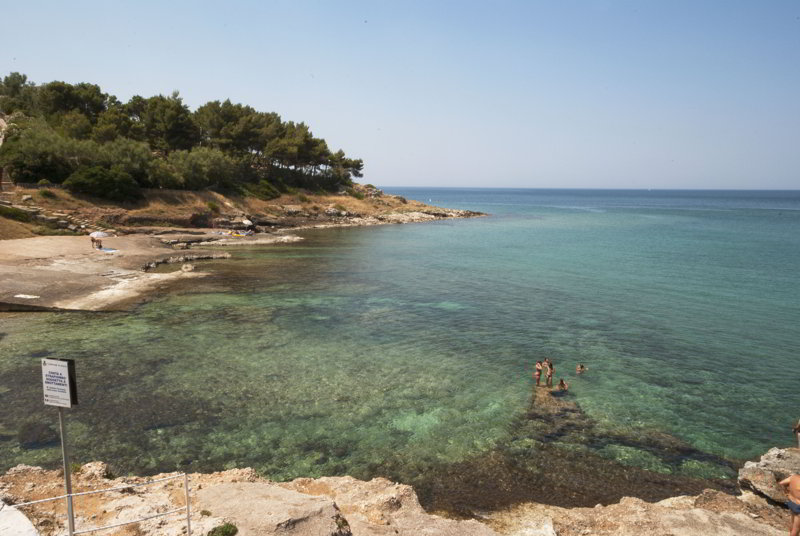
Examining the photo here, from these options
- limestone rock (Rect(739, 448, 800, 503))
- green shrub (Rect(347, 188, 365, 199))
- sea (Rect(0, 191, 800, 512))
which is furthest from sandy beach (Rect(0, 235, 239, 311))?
green shrub (Rect(347, 188, 365, 199))

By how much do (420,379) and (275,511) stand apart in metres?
11.7

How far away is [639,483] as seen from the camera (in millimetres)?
13281

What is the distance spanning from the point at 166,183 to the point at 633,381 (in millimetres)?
69413

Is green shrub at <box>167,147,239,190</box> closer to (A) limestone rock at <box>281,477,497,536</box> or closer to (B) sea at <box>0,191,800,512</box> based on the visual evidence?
(B) sea at <box>0,191,800,512</box>

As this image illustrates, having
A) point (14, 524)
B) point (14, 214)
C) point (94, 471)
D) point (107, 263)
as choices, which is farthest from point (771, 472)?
point (14, 214)

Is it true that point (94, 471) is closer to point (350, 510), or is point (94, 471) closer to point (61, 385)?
point (61, 385)

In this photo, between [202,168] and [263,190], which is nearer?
[202,168]

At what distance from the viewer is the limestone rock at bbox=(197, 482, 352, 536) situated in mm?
8383

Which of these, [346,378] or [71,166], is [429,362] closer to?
[346,378]

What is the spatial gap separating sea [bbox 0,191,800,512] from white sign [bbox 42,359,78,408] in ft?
21.5

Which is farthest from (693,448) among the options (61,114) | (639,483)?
(61,114)

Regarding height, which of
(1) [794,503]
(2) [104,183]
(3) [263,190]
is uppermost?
(2) [104,183]

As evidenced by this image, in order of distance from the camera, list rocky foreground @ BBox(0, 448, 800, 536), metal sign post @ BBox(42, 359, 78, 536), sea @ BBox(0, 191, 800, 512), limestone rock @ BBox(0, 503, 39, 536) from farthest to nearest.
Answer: sea @ BBox(0, 191, 800, 512) < rocky foreground @ BBox(0, 448, 800, 536) < limestone rock @ BBox(0, 503, 39, 536) < metal sign post @ BBox(42, 359, 78, 536)

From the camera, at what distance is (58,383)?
8047 millimetres
